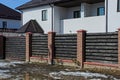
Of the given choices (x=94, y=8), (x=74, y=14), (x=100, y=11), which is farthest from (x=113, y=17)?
(x=74, y=14)

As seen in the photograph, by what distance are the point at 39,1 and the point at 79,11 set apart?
505 cm

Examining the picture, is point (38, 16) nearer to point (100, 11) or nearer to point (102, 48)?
point (100, 11)

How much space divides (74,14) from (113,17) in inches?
261

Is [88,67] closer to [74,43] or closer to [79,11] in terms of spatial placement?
[74,43]

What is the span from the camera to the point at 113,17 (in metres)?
19.2

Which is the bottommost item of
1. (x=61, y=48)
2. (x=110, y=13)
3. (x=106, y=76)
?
(x=106, y=76)

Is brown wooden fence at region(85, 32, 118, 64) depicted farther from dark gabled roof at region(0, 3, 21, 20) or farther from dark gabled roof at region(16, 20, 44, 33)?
dark gabled roof at region(0, 3, 21, 20)

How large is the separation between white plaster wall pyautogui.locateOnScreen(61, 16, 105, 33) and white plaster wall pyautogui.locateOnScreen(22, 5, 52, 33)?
74.4 inches

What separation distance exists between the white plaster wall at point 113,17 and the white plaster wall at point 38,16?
24.9ft

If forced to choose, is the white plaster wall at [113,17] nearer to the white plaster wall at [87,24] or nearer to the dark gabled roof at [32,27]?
the white plaster wall at [87,24]

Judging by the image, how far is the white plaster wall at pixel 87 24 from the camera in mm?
20891

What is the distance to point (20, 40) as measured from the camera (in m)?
18.7

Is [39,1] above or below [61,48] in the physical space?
above

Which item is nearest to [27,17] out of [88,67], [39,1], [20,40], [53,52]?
[39,1]
